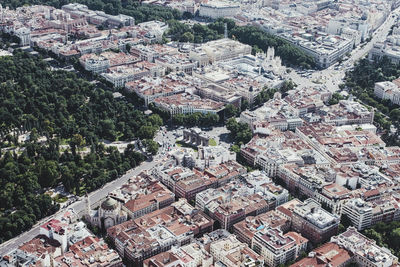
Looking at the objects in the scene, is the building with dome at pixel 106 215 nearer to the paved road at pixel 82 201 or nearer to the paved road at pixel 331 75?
the paved road at pixel 82 201

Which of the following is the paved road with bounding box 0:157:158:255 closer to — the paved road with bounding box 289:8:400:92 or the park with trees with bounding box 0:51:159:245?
the park with trees with bounding box 0:51:159:245

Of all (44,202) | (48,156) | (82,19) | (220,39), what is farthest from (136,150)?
(82,19)

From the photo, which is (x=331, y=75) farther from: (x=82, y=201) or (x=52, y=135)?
(x=82, y=201)

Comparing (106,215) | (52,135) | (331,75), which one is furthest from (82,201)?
(331,75)

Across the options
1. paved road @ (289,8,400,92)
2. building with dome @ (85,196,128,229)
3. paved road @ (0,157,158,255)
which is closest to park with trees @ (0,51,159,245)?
paved road @ (0,157,158,255)

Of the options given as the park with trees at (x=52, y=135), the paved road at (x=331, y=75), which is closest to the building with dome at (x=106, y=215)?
the park with trees at (x=52, y=135)

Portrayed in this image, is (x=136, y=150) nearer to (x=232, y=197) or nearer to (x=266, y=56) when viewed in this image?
(x=232, y=197)
